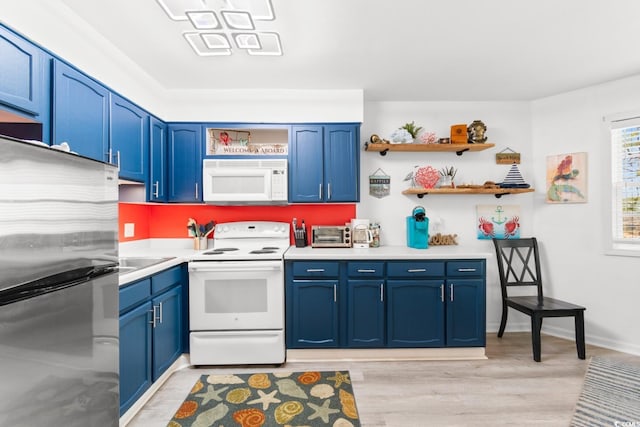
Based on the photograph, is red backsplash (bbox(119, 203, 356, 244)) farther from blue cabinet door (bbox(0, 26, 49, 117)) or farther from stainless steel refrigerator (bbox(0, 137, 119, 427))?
stainless steel refrigerator (bbox(0, 137, 119, 427))

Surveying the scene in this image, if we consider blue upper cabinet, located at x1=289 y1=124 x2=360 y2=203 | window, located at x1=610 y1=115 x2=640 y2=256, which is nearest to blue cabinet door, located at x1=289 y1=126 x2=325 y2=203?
blue upper cabinet, located at x1=289 y1=124 x2=360 y2=203

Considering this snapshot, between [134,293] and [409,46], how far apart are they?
2.52 metres

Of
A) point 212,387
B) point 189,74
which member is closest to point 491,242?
point 212,387

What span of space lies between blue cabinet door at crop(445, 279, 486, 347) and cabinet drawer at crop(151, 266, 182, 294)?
2.27 meters

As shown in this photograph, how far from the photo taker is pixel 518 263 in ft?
10.9

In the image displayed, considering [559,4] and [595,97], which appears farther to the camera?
[595,97]

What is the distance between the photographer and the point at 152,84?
273cm

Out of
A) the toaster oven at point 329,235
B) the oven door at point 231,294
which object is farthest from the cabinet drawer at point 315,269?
the toaster oven at point 329,235

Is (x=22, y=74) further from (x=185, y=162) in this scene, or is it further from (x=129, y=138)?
(x=185, y=162)

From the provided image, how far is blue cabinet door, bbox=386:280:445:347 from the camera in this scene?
2.64 metres

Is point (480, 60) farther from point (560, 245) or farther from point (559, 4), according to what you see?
point (560, 245)

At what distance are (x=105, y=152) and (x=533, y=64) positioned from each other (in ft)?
11.0

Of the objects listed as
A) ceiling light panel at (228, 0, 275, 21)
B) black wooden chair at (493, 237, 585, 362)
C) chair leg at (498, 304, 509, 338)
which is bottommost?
chair leg at (498, 304, 509, 338)

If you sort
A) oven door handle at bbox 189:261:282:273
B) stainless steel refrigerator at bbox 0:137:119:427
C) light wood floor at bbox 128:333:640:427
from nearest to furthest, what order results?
stainless steel refrigerator at bbox 0:137:119:427, light wood floor at bbox 128:333:640:427, oven door handle at bbox 189:261:282:273
